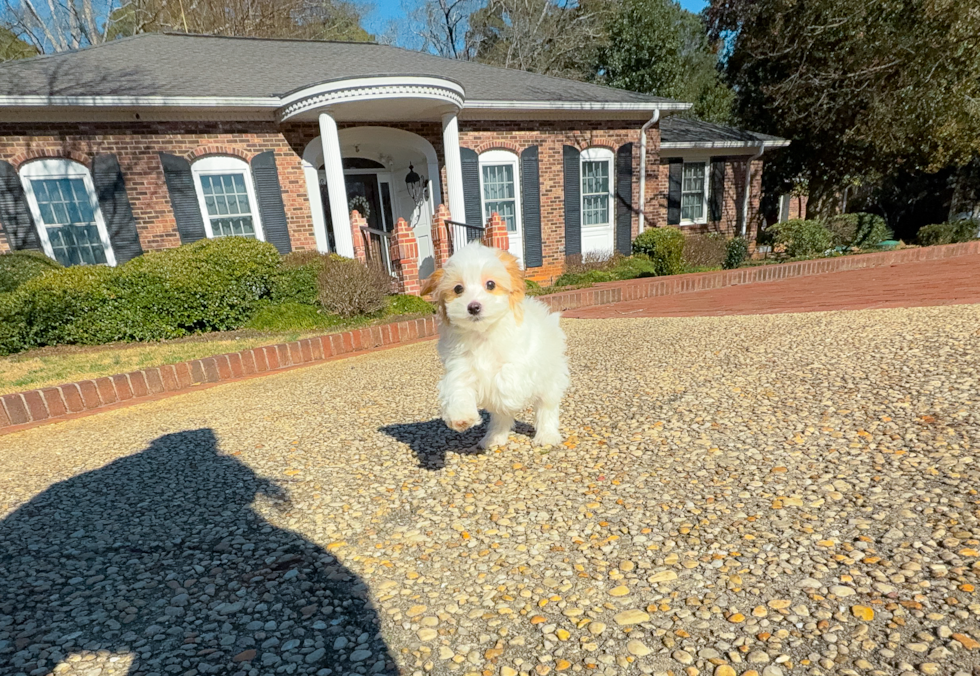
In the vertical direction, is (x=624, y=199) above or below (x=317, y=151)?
below

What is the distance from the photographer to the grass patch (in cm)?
551

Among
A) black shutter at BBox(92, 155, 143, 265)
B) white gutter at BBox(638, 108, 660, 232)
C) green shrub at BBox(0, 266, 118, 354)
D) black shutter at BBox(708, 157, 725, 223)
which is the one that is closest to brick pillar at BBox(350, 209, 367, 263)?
black shutter at BBox(92, 155, 143, 265)

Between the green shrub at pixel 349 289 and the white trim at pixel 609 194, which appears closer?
the green shrub at pixel 349 289

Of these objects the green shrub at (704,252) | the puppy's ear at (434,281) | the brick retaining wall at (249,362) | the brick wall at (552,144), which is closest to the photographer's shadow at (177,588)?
the puppy's ear at (434,281)

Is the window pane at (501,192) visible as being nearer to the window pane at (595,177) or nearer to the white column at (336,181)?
the window pane at (595,177)

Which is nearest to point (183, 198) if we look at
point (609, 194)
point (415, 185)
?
point (415, 185)

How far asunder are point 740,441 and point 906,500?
87cm

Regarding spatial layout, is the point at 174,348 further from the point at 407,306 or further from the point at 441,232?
the point at 441,232

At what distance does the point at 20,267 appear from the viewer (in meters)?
7.58

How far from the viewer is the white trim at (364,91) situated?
941 centimetres

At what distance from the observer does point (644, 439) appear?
3.20 meters

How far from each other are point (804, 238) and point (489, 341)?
569 inches

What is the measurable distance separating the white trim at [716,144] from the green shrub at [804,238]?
299cm

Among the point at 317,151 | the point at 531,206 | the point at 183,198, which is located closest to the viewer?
the point at 183,198
